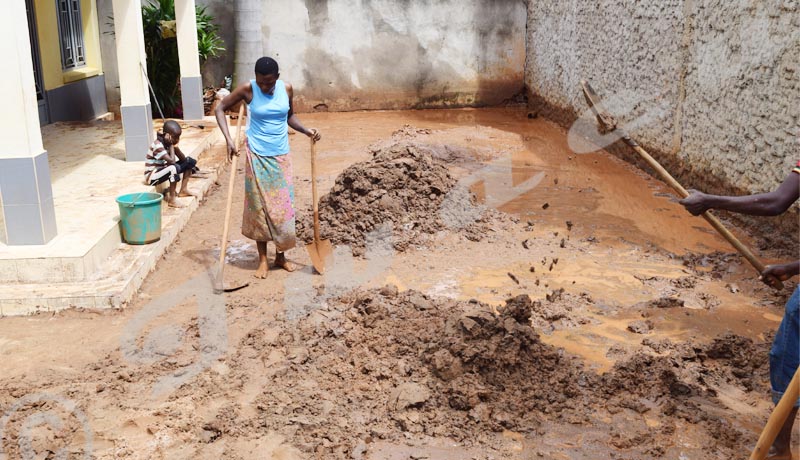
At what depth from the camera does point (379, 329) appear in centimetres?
467

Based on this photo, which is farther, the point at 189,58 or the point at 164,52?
the point at 164,52

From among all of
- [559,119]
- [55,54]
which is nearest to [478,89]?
[559,119]

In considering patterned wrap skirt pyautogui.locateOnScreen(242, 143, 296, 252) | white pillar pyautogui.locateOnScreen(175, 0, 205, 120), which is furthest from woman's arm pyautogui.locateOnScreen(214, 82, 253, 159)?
white pillar pyautogui.locateOnScreen(175, 0, 205, 120)

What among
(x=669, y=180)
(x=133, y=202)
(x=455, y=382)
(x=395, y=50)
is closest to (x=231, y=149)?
(x=133, y=202)

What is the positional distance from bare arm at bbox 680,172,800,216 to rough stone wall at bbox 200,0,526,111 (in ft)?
37.4

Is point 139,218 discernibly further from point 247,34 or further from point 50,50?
point 247,34

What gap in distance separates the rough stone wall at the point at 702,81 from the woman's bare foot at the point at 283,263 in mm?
4589

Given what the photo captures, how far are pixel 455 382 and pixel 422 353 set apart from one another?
1.18 feet

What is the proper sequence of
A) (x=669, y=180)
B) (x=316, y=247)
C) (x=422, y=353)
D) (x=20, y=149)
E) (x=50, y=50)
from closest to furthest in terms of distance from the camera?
(x=669, y=180) < (x=422, y=353) < (x=20, y=149) < (x=316, y=247) < (x=50, y=50)

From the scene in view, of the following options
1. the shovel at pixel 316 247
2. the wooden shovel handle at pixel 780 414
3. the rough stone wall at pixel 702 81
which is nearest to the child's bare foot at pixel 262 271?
the shovel at pixel 316 247

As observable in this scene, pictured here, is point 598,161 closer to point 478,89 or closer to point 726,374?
point 478,89

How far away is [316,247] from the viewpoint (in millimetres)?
6180

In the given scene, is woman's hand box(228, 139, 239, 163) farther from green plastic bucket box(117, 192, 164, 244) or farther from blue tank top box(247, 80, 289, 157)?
green plastic bucket box(117, 192, 164, 244)

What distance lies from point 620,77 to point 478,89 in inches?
185
